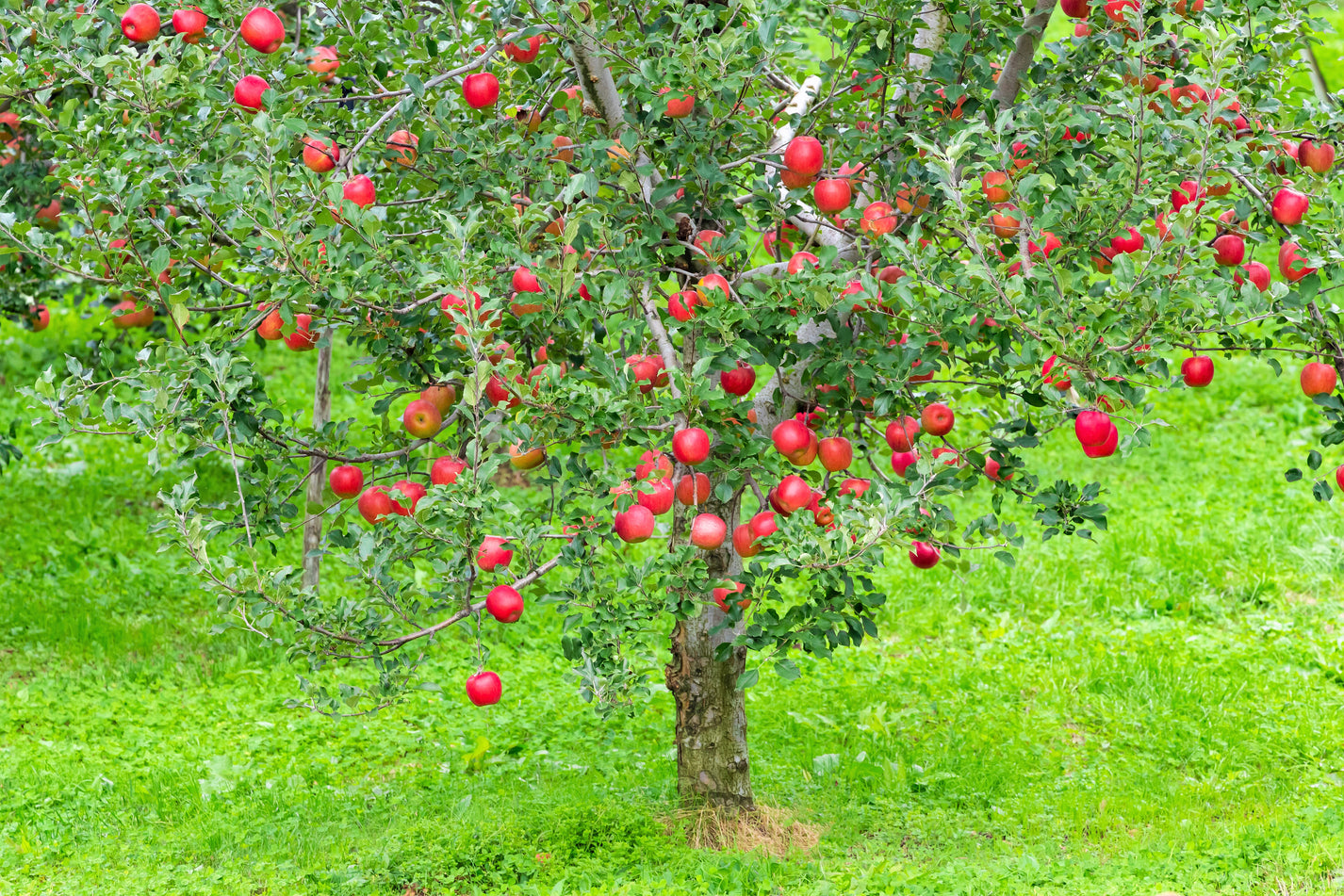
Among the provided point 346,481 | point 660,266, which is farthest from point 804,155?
point 346,481

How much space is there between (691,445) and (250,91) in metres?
1.67

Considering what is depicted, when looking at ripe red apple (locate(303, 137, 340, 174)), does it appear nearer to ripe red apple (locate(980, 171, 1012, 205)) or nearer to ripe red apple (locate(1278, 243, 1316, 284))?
ripe red apple (locate(980, 171, 1012, 205))

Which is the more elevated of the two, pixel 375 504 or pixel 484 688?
pixel 375 504

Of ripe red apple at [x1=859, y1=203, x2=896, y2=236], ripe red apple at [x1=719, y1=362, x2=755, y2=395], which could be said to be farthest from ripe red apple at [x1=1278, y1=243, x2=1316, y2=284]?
ripe red apple at [x1=719, y1=362, x2=755, y2=395]

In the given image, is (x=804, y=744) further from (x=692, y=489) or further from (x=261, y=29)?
(x=261, y=29)

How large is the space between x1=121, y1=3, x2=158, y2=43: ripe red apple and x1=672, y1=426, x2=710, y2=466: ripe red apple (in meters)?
2.02

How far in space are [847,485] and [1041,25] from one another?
1676 millimetres

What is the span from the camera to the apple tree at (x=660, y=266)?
128 inches

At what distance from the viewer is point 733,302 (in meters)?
3.54

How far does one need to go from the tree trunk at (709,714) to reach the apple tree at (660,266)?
0.34 meters

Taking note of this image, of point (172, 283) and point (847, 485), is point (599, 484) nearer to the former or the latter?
point (847, 485)

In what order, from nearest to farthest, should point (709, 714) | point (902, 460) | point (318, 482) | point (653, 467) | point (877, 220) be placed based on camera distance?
point (653, 467) → point (877, 220) → point (902, 460) → point (709, 714) → point (318, 482)

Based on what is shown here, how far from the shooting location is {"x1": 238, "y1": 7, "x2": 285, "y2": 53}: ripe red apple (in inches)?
142

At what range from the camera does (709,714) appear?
4594mm
